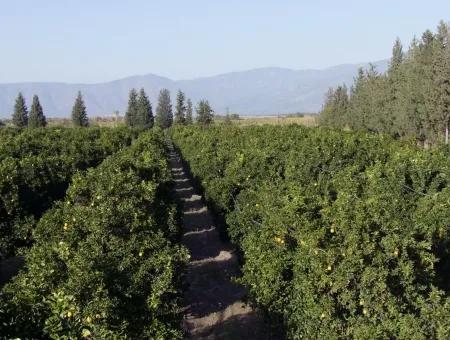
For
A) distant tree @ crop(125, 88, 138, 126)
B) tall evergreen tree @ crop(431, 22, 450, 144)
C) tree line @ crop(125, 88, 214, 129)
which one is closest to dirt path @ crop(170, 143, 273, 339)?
tall evergreen tree @ crop(431, 22, 450, 144)

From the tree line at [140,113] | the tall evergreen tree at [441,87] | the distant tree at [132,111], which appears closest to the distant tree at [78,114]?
the tree line at [140,113]

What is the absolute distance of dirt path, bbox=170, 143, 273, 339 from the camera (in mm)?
12914

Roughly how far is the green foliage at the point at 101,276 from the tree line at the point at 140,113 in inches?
3309

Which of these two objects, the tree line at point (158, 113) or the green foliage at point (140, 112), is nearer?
the tree line at point (158, 113)

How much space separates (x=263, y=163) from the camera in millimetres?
20062

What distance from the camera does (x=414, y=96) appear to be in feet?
171

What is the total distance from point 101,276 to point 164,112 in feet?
402

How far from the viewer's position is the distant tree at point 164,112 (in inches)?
4919

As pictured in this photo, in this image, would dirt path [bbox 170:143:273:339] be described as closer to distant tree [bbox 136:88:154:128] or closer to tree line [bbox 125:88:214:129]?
tree line [bbox 125:88:214:129]

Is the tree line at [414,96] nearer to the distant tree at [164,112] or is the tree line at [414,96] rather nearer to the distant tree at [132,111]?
the distant tree at [132,111]

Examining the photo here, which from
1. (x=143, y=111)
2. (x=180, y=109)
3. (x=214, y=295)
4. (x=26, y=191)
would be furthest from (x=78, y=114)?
(x=214, y=295)

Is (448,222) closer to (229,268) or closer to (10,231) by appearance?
(229,268)

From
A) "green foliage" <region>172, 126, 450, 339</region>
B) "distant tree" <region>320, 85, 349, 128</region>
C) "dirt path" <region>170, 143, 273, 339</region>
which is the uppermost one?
"distant tree" <region>320, 85, 349, 128</region>

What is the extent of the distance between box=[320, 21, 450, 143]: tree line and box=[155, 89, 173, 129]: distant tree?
187 feet
